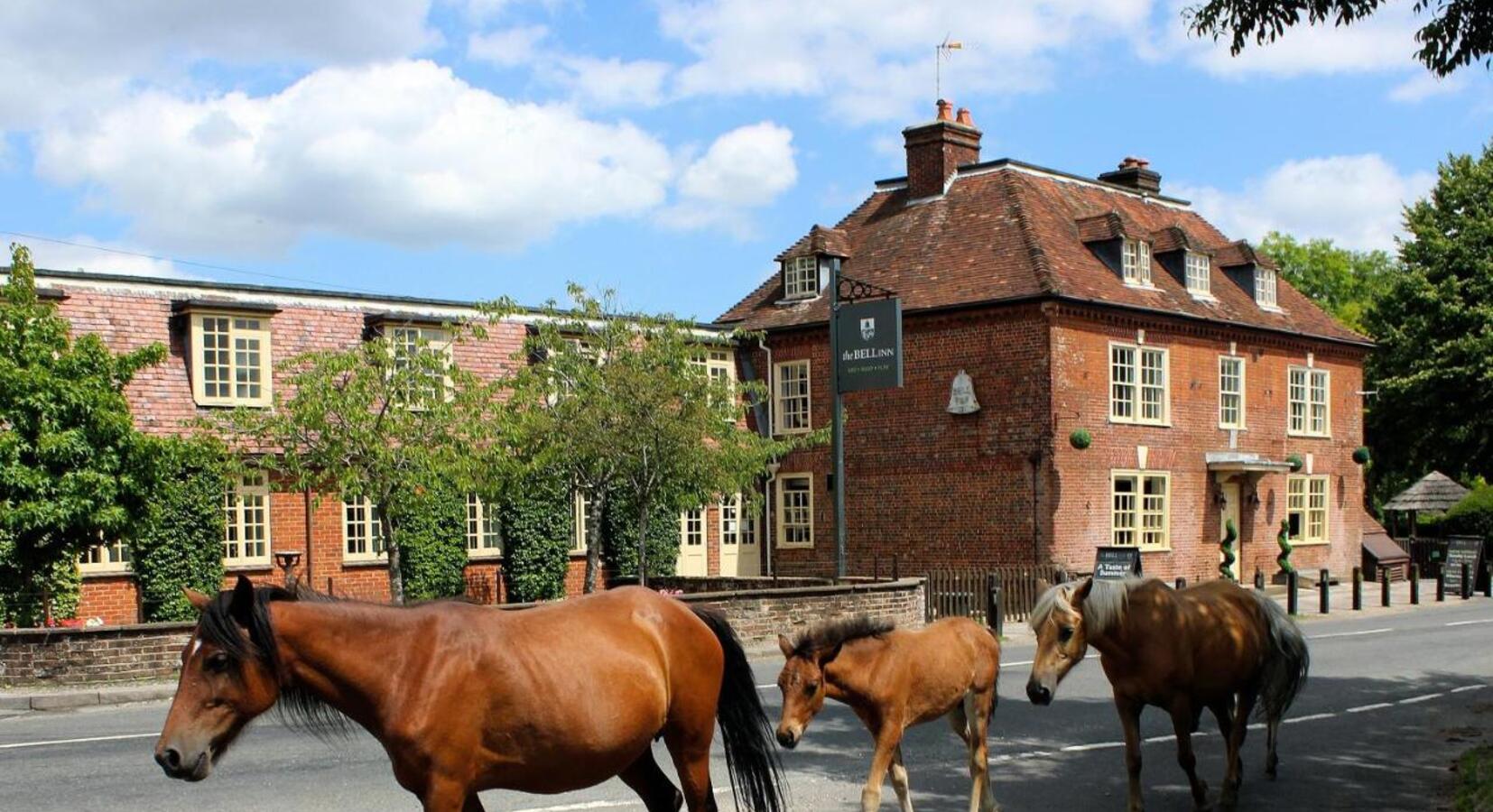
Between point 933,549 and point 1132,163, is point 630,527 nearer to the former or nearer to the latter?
point 933,549

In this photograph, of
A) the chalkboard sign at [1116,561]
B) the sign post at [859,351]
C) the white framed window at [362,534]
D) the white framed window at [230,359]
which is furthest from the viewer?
the white framed window at [362,534]

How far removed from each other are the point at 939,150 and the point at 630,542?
13.3 m

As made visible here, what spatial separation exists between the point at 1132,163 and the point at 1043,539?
48.3 feet

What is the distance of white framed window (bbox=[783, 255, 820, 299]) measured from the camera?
37.8 meters

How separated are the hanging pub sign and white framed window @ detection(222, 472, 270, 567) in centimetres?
1121

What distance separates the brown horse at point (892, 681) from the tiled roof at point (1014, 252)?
78.0 feet

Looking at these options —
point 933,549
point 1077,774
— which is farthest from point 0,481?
point 933,549

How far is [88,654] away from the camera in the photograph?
17.9m

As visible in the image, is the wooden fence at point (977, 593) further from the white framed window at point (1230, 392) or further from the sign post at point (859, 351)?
the white framed window at point (1230, 392)

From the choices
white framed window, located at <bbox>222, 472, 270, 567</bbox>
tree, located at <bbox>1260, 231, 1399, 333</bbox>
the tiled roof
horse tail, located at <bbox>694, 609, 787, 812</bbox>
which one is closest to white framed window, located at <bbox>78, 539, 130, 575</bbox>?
white framed window, located at <bbox>222, 472, 270, 567</bbox>

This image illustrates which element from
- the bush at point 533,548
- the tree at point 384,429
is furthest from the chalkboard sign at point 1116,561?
the bush at point 533,548

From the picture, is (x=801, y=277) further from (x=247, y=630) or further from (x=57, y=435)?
(x=247, y=630)

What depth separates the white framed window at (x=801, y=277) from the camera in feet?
124

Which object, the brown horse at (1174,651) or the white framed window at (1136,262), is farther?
the white framed window at (1136,262)
